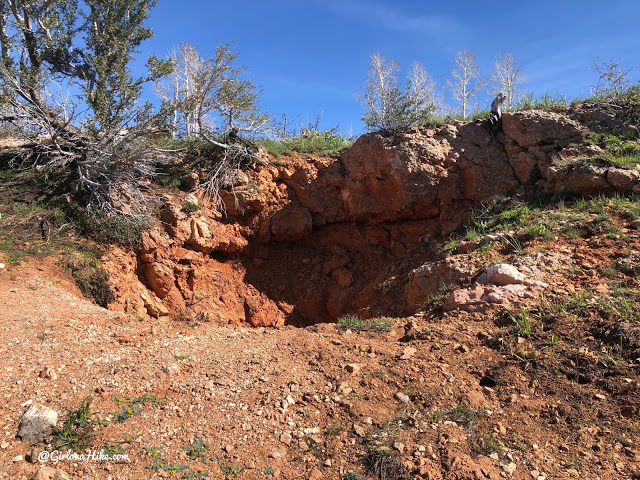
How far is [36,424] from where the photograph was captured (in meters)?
2.90

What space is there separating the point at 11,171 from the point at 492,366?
8.61 m

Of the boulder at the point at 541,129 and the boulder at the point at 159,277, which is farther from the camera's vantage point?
the boulder at the point at 541,129

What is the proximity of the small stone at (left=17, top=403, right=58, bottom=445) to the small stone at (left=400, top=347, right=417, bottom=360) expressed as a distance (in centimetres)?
266

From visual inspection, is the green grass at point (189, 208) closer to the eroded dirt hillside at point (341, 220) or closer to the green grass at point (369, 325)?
the eroded dirt hillside at point (341, 220)

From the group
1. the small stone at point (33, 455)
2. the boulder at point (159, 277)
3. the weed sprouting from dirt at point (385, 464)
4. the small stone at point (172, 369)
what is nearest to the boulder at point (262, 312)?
the boulder at point (159, 277)

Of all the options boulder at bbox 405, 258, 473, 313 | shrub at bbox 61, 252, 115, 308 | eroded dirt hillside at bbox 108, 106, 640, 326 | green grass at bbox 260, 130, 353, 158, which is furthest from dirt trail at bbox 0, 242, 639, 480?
green grass at bbox 260, 130, 353, 158

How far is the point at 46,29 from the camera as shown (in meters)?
8.02

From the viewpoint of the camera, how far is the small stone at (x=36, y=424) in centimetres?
285

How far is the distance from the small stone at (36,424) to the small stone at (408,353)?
2.66 meters

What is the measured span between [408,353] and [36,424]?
284 centimetres

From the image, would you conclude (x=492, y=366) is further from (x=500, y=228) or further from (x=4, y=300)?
(x=4, y=300)

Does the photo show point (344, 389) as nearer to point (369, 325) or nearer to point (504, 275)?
point (369, 325)

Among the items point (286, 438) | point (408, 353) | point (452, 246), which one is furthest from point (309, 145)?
point (286, 438)

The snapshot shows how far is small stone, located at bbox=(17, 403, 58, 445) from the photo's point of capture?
2848 mm
